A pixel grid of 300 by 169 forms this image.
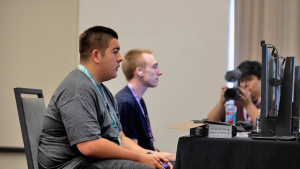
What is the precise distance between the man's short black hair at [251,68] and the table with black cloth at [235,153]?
212 cm

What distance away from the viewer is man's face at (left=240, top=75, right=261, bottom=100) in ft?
9.53

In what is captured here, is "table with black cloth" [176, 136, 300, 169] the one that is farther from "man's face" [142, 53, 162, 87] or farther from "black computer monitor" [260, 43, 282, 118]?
"man's face" [142, 53, 162, 87]

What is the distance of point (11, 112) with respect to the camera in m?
3.08

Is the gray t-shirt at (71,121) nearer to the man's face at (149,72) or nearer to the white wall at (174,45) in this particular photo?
the man's face at (149,72)

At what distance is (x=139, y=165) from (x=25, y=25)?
2.75 metres

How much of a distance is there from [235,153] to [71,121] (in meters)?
0.65

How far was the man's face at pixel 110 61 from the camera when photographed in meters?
1.28

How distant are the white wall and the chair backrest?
2.03 metres

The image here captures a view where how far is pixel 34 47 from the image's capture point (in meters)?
3.18

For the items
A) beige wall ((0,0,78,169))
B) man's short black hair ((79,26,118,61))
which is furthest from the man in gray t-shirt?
beige wall ((0,0,78,169))

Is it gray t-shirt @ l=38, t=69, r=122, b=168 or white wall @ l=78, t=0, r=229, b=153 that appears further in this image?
white wall @ l=78, t=0, r=229, b=153

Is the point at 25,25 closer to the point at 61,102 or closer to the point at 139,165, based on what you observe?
the point at 61,102

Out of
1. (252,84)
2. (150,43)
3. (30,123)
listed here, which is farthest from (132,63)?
(252,84)

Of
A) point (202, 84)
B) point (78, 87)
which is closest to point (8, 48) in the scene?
point (202, 84)
